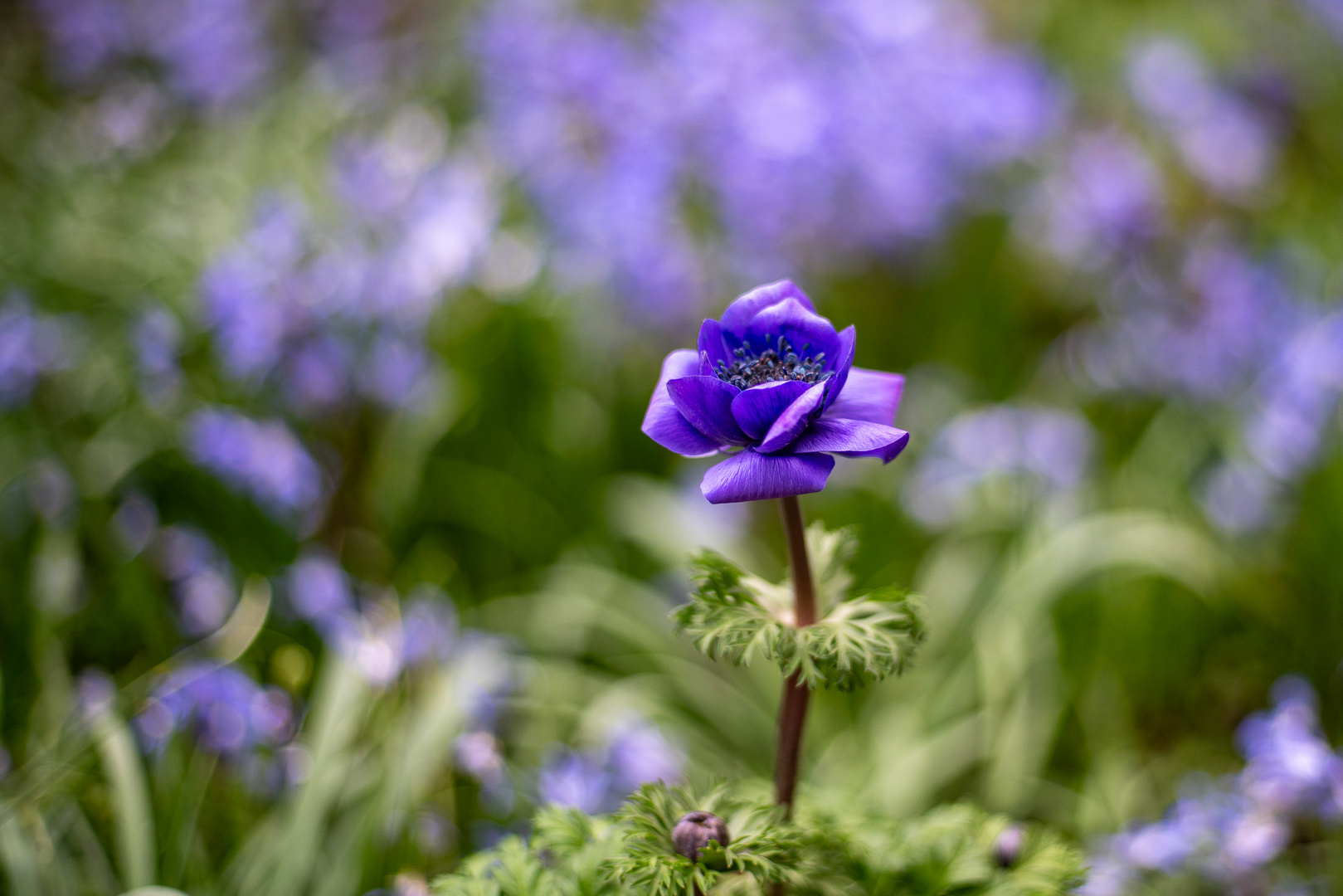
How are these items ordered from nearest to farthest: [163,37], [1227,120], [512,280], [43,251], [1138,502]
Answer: [1138,502] → [512,280] → [43,251] → [1227,120] → [163,37]

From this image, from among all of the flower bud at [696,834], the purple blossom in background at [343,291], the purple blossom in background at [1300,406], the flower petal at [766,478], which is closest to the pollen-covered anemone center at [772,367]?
the flower petal at [766,478]

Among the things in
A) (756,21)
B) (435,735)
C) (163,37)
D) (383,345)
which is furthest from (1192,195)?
(163,37)

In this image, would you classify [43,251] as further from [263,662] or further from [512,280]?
[263,662]

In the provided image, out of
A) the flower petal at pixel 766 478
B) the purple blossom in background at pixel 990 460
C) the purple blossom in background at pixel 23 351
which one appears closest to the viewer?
the flower petal at pixel 766 478

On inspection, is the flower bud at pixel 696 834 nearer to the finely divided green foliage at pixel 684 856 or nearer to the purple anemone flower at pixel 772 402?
the finely divided green foliage at pixel 684 856

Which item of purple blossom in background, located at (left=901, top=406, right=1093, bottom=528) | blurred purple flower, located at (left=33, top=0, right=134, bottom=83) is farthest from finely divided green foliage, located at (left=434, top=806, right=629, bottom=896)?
blurred purple flower, located at (left=33, top=0, right=134, bottom=83)

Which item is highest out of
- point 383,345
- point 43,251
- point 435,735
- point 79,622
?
point 43,251
